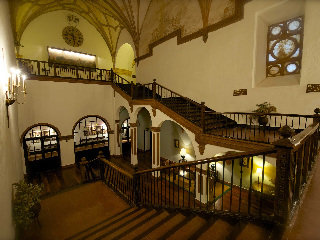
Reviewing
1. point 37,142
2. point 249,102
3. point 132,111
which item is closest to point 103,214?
point 132,111

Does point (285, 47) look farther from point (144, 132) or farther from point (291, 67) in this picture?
point (144, 132)

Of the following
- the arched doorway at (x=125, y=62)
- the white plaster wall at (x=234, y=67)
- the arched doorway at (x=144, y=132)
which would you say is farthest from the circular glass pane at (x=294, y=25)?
the arched doorway at (x=125, y=62)

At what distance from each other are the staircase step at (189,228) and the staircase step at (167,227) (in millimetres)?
128

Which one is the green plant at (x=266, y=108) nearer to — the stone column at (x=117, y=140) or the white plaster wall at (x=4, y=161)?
the white plaster wall at (x=4, y=161)

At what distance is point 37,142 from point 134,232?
30.6ft

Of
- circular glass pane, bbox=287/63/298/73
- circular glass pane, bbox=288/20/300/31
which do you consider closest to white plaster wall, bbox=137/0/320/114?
circular glass pane, bbox=288/20/300/31

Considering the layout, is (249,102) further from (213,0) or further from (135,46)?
(135,46)

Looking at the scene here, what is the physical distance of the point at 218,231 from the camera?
246 centimetres

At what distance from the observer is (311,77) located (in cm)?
576

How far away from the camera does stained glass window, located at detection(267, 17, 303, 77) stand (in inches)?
253

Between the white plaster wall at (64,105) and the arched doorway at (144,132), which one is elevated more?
the white plaster wall at (64,105)

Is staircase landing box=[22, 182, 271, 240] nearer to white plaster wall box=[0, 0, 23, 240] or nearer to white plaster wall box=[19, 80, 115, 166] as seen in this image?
white plaster wall box=[0, 0, 23, 240]

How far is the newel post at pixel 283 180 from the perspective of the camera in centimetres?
183

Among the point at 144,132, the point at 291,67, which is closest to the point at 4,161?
the point at 291,67
